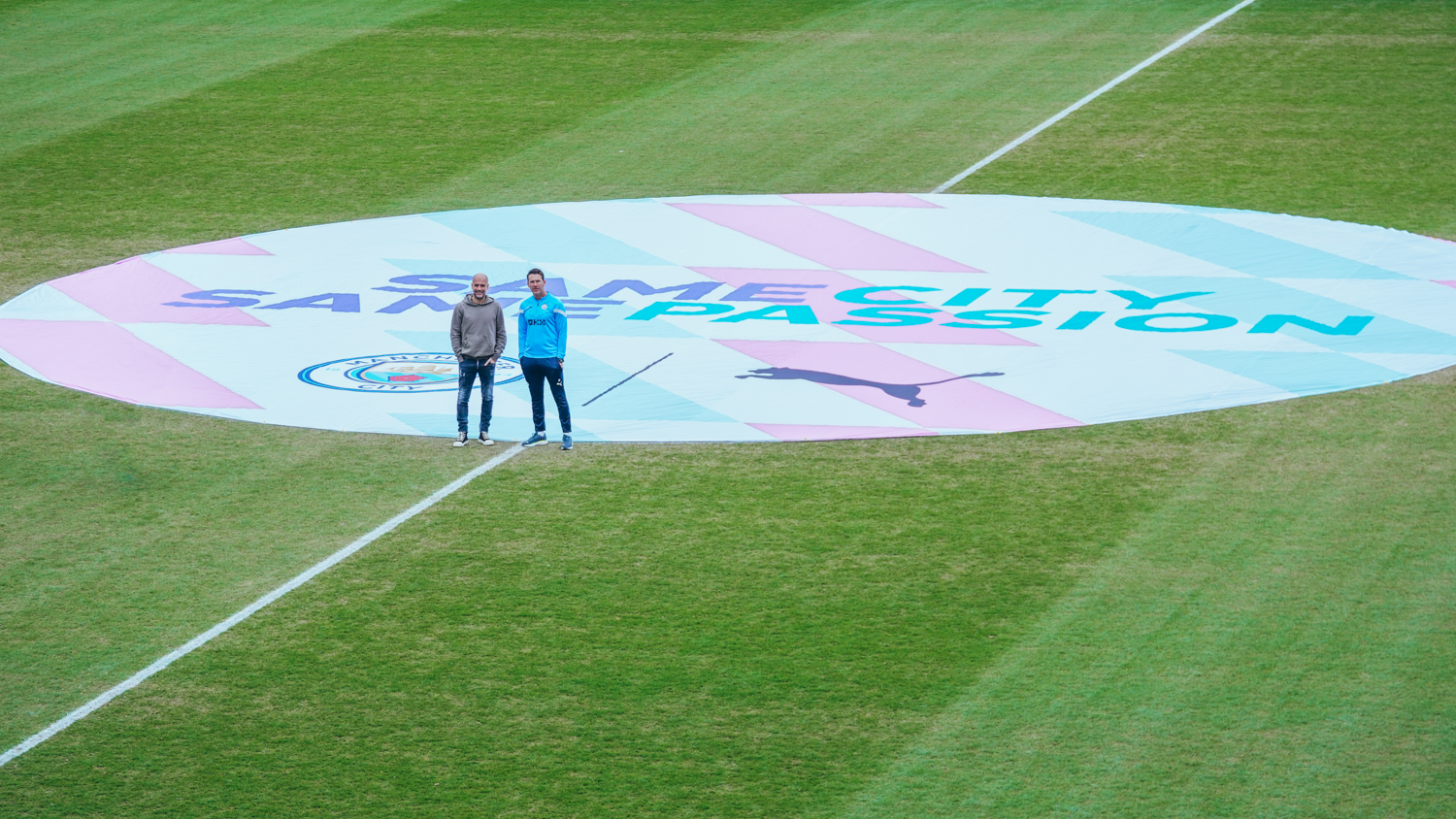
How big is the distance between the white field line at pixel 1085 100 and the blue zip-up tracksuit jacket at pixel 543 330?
390 inches

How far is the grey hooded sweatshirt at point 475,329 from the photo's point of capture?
14.8 metres

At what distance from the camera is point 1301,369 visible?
16406mm

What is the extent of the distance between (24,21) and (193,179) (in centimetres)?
1203

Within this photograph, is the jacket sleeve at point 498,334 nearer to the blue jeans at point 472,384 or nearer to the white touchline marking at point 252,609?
the blue jeans at point 472,384

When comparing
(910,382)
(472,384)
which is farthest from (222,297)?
(910,382)

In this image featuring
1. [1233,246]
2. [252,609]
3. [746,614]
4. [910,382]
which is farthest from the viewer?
[1233,246]

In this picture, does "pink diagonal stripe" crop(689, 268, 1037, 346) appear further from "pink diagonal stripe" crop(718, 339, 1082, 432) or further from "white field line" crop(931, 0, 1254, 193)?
"white field line" crop(931, 0, 1254, 193)

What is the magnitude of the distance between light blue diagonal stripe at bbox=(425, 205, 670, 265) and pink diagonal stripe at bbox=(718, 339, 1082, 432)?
362 cm

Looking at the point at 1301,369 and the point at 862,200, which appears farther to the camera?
the point at 862,200

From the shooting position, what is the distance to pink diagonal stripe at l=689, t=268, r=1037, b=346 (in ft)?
57.6

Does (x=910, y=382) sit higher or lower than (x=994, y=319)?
lower

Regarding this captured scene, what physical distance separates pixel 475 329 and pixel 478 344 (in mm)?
123

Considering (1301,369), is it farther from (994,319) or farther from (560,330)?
(560,330)

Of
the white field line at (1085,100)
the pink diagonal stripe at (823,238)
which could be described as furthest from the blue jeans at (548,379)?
the white field line at (1085,100)
